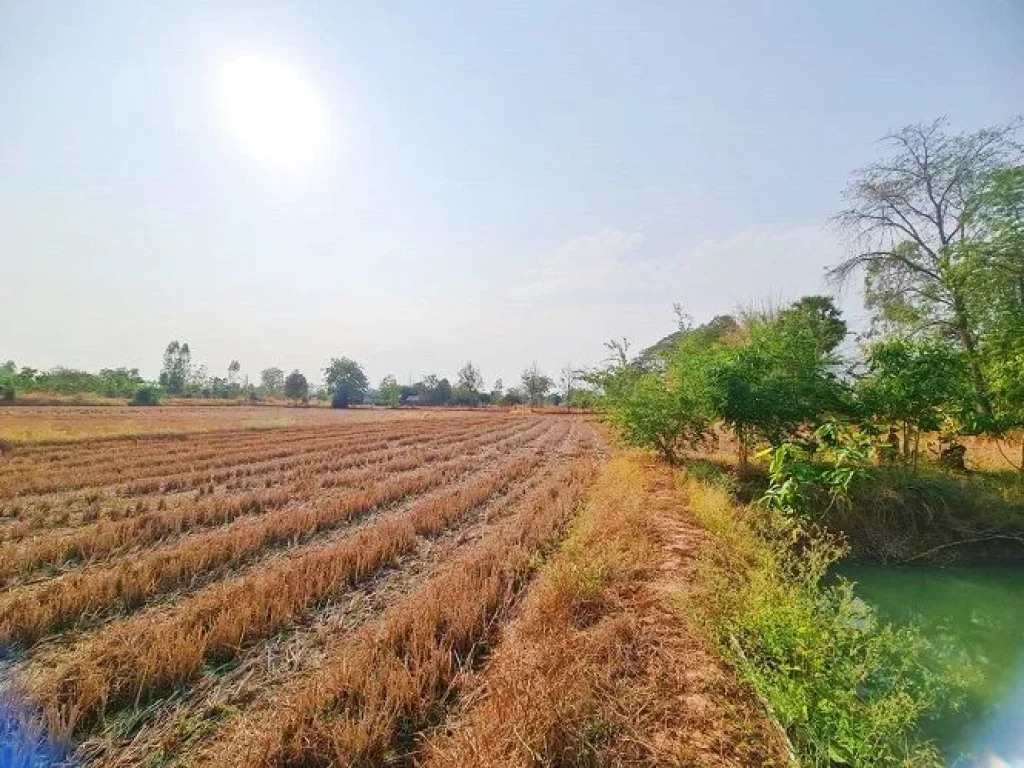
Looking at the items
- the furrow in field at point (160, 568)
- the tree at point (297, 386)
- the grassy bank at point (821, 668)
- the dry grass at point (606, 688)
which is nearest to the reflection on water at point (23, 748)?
the furrow in field at point (160, 568)

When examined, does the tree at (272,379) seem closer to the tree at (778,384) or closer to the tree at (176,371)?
the tree at (176,371)

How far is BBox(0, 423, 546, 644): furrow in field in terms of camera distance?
4.68 meters

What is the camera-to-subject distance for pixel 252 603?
4910 mm

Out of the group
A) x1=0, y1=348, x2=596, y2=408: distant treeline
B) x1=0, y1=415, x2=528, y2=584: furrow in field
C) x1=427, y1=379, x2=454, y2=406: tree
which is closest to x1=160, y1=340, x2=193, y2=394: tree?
x1=0, y1=348, x2=596, y2=408: distant treeline

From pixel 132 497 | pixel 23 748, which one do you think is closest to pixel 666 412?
pixel 23 748

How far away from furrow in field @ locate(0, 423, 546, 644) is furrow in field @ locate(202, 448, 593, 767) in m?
3.04

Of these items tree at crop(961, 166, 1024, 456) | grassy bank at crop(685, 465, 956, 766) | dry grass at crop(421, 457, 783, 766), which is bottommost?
dry grass at crop(421, 457, 783, 766)

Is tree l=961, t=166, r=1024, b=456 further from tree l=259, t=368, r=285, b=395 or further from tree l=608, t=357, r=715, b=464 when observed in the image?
tree l=259, t=368, r=285, b=395

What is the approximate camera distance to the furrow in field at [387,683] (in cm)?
299

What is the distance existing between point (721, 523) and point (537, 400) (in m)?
75.5

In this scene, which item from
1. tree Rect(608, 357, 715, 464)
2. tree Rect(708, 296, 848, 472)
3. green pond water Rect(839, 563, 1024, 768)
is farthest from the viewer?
tree Rect(608, 357, 715, 464)

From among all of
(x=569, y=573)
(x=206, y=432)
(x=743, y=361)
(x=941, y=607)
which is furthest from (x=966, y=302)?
(x=206, y=432)

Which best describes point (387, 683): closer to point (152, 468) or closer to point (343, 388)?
point (152, 468)

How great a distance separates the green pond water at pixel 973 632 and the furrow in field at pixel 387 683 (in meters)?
4.07
